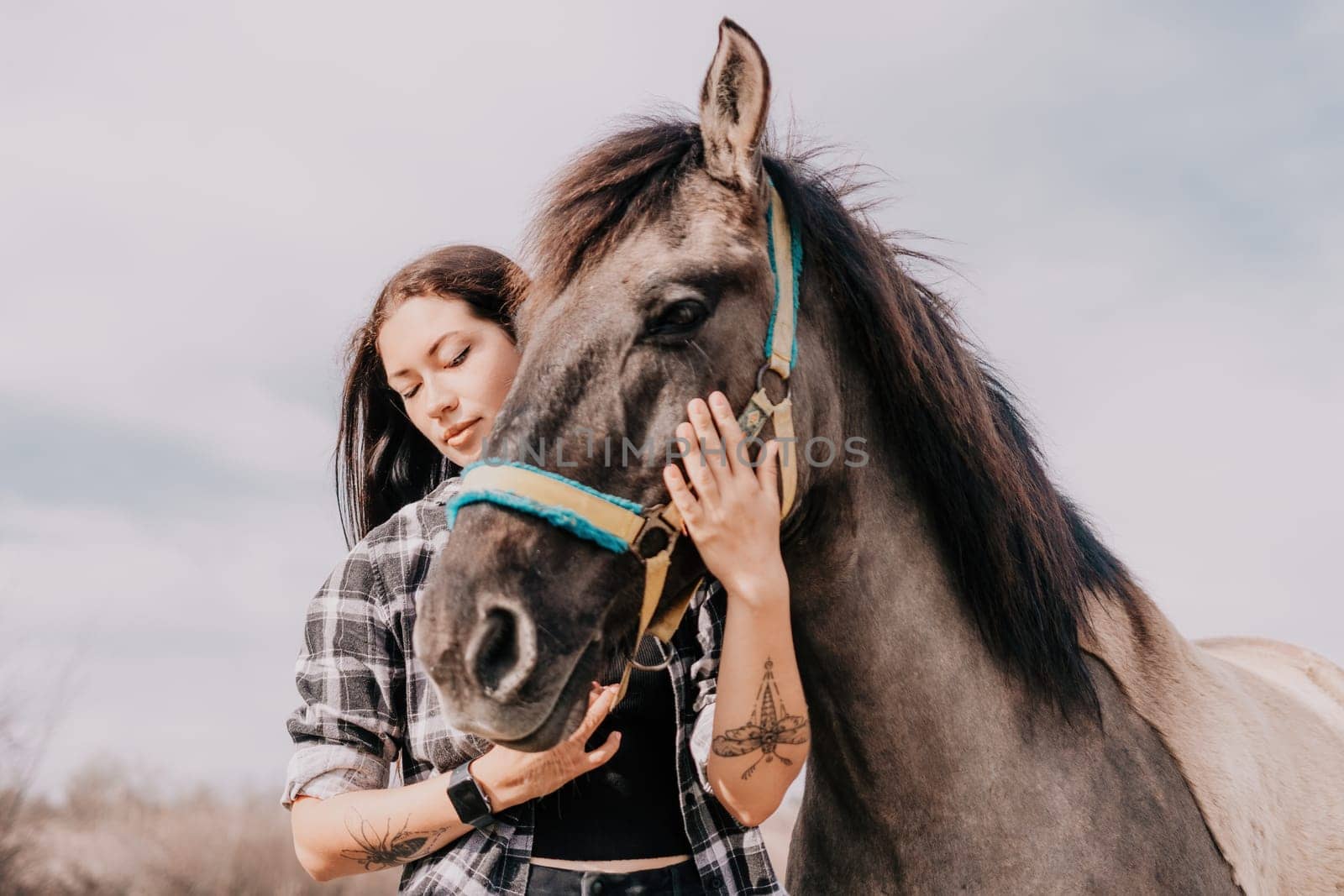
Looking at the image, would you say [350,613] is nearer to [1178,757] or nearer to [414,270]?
[414,270]

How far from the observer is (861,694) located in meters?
2.16

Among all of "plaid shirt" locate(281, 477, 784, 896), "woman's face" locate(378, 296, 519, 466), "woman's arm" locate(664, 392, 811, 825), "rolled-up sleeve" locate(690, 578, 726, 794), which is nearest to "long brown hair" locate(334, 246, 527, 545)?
"woman's face" locate(378, 296, 519, 466)


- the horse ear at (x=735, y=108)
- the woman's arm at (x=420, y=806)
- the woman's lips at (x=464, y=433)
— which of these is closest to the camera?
the woman's arm at (x=420, y=806)

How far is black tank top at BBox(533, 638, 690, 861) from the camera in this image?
7.00 feet

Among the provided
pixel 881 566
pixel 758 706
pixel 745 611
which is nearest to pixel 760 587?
pixel 745 611

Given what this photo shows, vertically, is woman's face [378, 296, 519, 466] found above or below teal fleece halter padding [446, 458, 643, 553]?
above

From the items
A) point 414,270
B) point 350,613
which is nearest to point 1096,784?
point 350,613

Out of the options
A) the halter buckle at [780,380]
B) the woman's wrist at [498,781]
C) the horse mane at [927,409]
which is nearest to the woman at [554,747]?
the woman's wrist at [498,781]

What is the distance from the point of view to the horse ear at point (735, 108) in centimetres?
209

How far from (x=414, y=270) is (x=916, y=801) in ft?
6.41

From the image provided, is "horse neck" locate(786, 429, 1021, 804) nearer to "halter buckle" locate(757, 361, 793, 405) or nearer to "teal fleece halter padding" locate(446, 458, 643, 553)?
"halter buckle" locate(757, 361, 793, 405)

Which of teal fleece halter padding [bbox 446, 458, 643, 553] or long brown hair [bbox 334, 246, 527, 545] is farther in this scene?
long brown hair [bbox 334, 246, 527, 545]

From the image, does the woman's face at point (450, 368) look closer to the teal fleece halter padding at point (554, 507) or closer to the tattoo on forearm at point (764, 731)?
the teal fleece halter padding at point (554, 507)

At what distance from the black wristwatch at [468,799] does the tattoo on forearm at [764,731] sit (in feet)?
1.66
